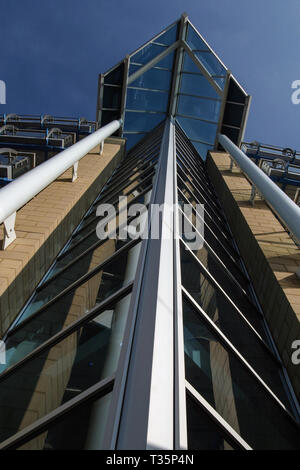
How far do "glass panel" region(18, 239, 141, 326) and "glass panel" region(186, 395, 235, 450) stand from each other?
124 cm

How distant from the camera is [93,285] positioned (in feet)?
11.6

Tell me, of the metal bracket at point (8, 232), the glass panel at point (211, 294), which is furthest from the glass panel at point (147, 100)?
the glass panel at point (211, 294)

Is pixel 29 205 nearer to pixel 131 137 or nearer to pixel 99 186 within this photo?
pixel 99 186

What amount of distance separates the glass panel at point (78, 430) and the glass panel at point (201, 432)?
1.36ft

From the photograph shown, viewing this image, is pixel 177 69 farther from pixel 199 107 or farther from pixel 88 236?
pixel 88 236

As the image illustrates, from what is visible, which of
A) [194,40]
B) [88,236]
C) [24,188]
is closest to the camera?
[24,188]

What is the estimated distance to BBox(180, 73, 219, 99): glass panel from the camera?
16156 millimetres

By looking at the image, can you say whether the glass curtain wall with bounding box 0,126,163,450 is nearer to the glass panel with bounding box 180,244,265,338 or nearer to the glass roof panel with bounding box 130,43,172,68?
the glass panel with bounding box 180,244,265,338

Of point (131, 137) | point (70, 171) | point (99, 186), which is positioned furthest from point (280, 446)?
point (131, 137)

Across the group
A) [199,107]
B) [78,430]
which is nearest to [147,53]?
[199,107]

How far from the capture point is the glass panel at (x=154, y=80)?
53.7ft

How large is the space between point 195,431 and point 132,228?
3036mm

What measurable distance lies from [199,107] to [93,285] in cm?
1485

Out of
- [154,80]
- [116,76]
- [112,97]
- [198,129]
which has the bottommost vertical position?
[198,129]
